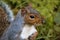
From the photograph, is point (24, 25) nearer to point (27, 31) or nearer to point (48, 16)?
point (27, 31)

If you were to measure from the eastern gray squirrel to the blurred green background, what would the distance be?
2.40 ft

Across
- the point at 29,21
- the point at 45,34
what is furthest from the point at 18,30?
the point at 45,34

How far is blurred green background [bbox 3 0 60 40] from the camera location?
4125 millimetres

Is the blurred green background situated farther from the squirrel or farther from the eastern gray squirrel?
the eastern gray squirrel

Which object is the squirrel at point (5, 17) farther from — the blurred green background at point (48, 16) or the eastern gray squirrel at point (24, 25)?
the blurred green background at point (48, 16)

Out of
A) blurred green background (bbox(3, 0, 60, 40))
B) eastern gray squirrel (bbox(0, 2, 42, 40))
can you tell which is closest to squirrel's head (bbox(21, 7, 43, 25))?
eastern gray squirrel (bbox(0, 2, 42, 40))

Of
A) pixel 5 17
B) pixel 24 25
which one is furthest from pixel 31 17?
pixel 5 17

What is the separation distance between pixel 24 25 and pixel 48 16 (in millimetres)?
1038

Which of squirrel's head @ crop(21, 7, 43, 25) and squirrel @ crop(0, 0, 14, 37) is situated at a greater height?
squirrel's head @ crop(21, 7, 43, 25)

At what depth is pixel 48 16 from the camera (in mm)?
4180

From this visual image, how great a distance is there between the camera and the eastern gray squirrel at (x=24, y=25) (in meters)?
3.06

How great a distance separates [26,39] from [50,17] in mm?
981

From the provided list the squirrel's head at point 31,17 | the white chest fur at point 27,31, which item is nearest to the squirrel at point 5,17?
the white chest fur at point 27,31

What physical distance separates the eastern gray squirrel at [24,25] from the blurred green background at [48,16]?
731 millimetres
